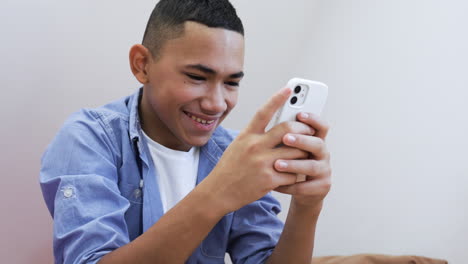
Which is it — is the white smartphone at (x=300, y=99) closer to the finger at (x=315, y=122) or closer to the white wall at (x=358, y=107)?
the finger at (x=315, y=122)

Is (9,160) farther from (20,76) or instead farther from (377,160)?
(377,160)

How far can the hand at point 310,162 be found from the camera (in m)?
0.68

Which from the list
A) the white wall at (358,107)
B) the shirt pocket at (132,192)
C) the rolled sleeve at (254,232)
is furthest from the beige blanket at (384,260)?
the shirt pocket at (132,192)

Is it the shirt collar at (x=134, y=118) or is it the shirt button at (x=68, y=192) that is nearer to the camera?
the shirt button at (x=68, y=192)

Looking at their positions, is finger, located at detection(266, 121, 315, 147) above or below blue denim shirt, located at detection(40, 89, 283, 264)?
above

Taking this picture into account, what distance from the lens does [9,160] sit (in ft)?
4.32

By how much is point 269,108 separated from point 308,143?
87 millimetres

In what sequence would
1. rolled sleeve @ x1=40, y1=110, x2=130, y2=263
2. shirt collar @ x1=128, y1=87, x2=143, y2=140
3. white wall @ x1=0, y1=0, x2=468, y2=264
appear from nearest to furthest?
rolled sleeve @ x1=40, y1=110, x2=130, y2=263 < shirt collar @ x1=128, y1=87, x2=143, y2=140 < white wall @ x1=0, y1=0, x2=468, y2=264

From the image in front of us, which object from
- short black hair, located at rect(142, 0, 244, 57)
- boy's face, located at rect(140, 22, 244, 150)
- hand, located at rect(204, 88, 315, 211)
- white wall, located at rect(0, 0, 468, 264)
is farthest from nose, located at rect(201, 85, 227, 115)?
white wall, located at rect(0, 0, 468, 264)

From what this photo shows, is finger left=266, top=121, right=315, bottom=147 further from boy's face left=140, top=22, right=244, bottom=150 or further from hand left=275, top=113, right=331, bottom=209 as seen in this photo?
boy's face left=140, top=22, right=244, bottom=150

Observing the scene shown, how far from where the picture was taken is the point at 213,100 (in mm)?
916

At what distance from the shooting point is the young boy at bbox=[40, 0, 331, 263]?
2.27 ft

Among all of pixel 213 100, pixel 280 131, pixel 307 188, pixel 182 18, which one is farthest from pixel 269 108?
pixel 182 18

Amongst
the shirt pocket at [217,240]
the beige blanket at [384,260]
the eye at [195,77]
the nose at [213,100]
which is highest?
the eye at [195,77]
